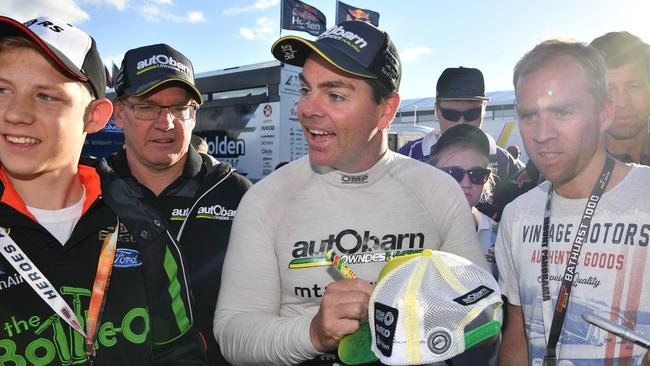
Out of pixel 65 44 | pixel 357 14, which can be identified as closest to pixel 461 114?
pixel 65 44

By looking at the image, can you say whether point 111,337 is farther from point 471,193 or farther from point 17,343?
point 471,193

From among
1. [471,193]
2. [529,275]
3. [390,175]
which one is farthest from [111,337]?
[471,193]

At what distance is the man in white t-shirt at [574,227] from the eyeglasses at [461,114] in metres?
2.89

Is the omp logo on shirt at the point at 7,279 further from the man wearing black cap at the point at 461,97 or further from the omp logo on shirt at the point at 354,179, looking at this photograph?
the man wearing black cap at the point at 461,97

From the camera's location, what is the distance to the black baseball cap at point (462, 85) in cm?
525

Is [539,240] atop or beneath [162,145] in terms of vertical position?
beneath

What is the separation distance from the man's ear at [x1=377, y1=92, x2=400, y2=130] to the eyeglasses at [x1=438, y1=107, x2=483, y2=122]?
2.88m

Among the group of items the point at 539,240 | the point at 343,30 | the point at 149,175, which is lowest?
the point at 539,240

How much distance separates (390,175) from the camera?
8.13 feet

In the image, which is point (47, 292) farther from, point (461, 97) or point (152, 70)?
point (461, 97)

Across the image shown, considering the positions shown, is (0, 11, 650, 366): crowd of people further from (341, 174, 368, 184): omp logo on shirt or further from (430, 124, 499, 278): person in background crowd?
(430, 124, 499, 278): person in background crowd

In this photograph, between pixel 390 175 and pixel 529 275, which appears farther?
pixel 390 175

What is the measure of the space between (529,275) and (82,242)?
202 cm

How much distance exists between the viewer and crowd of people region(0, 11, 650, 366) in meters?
1.86
